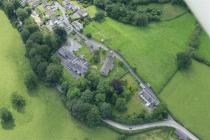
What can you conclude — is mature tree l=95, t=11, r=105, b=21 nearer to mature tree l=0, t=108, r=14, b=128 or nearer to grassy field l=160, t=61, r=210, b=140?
grassy field l=160, t=61, r=210, b=140

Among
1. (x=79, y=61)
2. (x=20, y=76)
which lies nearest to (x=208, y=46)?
(x=79, y=61)

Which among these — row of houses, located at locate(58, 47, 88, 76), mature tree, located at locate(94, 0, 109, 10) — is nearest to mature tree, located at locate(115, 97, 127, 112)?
row of houses, located at locate(58, 47, 88, 76)

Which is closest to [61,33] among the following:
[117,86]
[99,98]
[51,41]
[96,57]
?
[51,41]

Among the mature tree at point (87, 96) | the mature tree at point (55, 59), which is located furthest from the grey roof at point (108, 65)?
the mature tree at point (55, 59)

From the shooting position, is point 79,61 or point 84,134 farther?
point 79,61

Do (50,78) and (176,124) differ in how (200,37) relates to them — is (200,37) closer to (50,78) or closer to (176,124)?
(176,124)

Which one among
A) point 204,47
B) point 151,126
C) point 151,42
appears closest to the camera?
point 151,126

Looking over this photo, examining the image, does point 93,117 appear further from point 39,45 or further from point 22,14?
point 22,14
